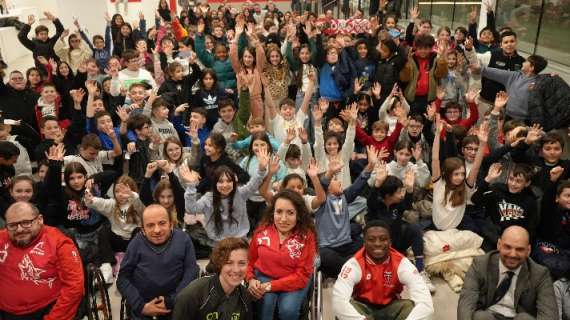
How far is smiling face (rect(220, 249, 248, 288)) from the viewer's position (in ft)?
7.92

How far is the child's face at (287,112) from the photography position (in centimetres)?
510

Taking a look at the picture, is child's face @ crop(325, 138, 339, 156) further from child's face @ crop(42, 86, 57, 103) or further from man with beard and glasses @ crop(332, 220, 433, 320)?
child's face @ crop(42, 86, 57, 103)

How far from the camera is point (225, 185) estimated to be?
3602mm

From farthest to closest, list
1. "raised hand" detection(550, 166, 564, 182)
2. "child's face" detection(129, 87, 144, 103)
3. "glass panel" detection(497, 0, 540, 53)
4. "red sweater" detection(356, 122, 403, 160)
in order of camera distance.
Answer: "glass panel" detection(497, 0, 540, 53) < "child's face" detection(129, 87, 144, 103) < "red sweater" detection(356, 122, 403, 160) < "raised hand" detection(550, 166, 564, 182)

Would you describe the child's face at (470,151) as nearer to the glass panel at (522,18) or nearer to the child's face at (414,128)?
the child's face at (414,128)

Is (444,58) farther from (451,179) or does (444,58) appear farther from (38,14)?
(38,14)

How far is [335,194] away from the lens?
3.62 meters

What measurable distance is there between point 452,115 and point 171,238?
3.54m

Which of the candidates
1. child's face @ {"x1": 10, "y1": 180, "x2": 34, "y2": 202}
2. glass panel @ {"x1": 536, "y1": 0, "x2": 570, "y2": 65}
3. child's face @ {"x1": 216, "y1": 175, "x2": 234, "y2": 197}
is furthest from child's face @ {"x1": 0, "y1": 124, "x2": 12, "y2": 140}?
glass panel @ {"x1": 536, "y1": 0, "x2": 570, "y2": 65}

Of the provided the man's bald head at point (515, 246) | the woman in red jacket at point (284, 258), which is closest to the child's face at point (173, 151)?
the woman in red jacket at point (284, 258)

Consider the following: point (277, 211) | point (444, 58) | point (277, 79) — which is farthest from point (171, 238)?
point (444, 58)

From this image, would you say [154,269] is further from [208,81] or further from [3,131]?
[208,81]

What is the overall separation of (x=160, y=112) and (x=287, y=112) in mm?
1320

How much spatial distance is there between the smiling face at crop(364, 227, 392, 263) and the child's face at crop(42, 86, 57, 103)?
4260 mm
